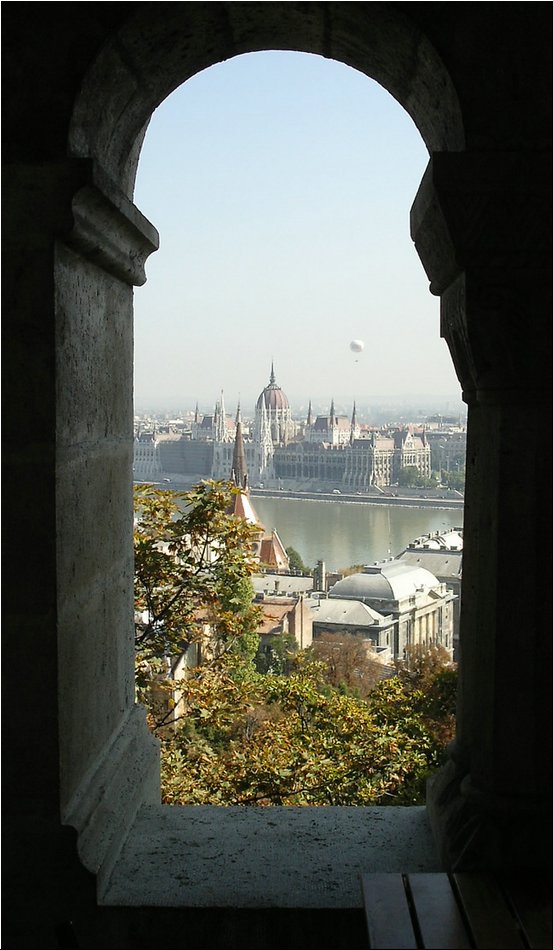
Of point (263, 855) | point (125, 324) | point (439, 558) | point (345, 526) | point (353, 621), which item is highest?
point (125, 324)

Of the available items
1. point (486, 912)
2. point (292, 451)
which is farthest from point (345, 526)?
point (486, 912)

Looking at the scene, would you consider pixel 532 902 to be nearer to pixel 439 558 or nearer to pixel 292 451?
pixel 439 558

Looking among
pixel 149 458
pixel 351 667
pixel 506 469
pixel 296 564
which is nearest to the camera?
pixel 506 469

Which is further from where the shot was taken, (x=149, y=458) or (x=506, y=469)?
(x=149, y=458)

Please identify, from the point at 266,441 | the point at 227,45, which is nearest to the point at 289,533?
the point at 266,441

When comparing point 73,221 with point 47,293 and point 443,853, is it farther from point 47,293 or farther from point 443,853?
point 443,853

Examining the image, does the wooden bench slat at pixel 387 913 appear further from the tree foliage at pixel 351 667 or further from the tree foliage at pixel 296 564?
the tree foliage at pixel 296 564

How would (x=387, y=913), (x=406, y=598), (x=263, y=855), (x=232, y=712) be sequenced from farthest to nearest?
(x=406, y=598) → (x=232, y=712) → (x=263, y=855) → (x=387, y=913)
